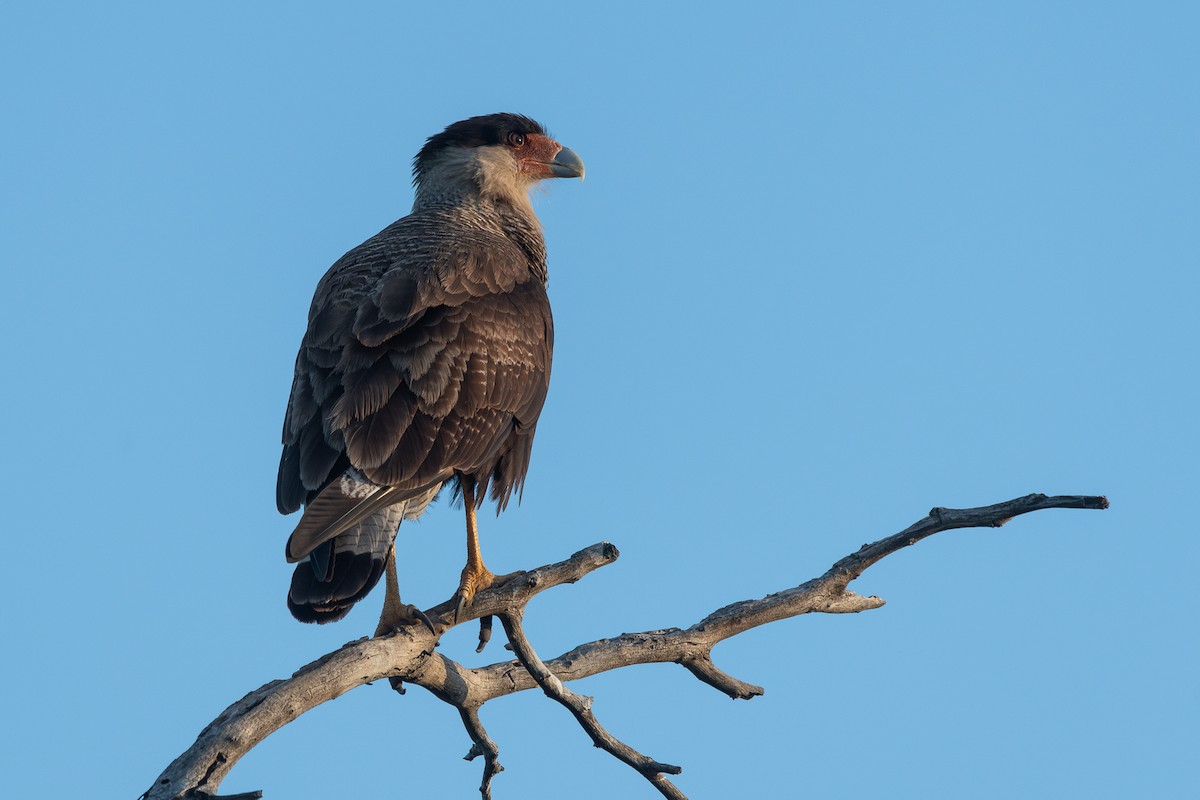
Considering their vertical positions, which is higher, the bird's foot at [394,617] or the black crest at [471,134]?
the black crest at [471,134]

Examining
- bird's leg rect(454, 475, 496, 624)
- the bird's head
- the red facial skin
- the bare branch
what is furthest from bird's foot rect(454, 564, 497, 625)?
the red facial skin

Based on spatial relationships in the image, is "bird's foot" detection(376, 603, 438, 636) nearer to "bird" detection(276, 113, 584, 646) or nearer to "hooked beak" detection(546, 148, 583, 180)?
"bird" detection(276, 113, 584, 646)

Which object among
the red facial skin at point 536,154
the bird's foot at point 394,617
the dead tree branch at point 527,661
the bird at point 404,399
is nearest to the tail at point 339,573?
the bird at point 404,399

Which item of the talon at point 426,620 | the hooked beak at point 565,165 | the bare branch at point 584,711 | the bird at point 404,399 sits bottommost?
the bare branch at point 584,711

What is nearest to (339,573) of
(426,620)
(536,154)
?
(426,620)

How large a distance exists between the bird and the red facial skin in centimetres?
105

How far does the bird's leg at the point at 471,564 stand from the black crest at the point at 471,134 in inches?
114

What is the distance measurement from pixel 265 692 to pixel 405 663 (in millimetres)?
826

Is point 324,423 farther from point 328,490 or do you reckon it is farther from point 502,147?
point 502,147

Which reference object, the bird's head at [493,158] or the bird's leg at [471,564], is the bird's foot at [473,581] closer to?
the bird's leg at [471,564]

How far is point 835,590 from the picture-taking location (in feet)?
19.4

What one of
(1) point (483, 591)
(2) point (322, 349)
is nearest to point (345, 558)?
(1) point (483, 591)

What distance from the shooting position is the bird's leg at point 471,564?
6423 mm

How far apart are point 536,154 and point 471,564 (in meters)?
3.40
